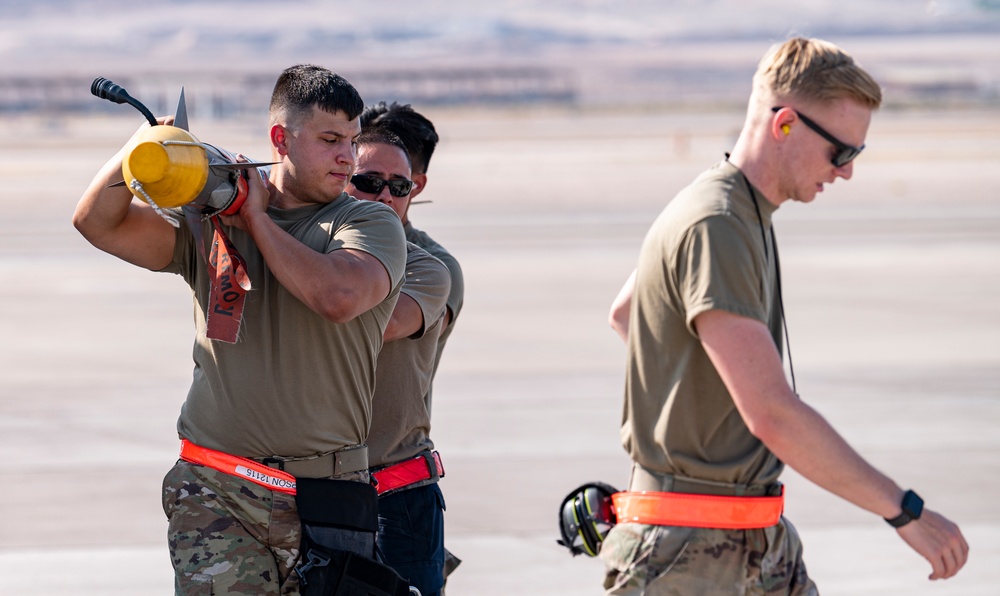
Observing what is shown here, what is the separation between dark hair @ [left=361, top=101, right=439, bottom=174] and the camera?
436 centimetres

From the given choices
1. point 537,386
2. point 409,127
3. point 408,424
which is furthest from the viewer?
point 537,386

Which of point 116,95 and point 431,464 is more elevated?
point 116,95

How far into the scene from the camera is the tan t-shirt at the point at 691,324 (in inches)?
119

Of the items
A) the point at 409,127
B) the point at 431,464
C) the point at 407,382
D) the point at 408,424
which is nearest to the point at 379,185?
the point at 409,127

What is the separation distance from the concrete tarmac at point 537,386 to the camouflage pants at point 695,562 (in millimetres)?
2909

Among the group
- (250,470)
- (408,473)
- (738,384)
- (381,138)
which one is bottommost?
(408,473)

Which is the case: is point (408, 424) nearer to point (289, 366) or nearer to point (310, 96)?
point (289, 366)

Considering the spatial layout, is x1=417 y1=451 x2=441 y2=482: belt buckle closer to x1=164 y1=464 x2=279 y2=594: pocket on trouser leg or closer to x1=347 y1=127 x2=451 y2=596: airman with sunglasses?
x1=347 y1=127 x2=451 y2=596: airman with sunglasses

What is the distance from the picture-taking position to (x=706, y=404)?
10.3 feet

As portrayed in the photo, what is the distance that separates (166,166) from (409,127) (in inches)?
53.8

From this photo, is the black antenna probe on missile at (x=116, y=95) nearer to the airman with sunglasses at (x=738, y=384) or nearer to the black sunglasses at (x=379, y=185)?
the black sunglasses at (x=379, y=185)

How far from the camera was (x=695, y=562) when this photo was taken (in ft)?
10.3

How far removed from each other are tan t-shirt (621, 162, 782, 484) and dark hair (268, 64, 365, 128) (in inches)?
35.1

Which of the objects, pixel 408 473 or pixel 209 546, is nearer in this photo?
pixel 209 546
